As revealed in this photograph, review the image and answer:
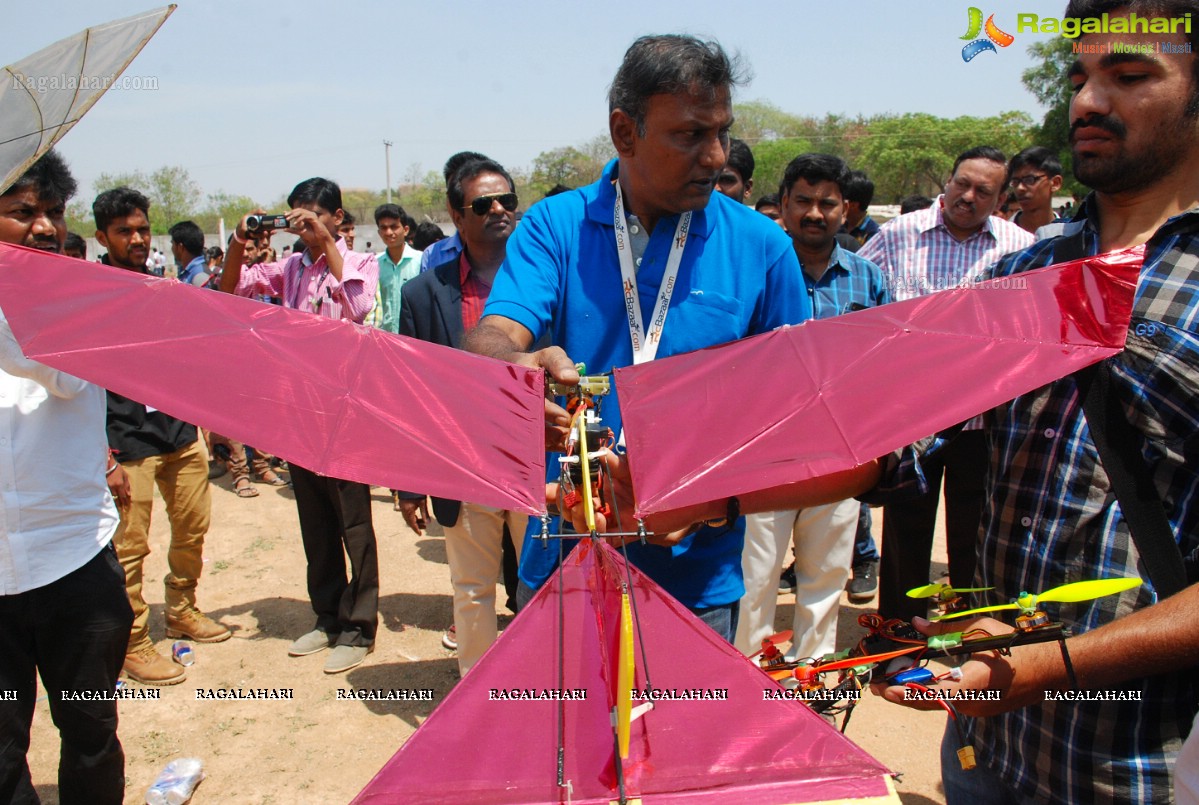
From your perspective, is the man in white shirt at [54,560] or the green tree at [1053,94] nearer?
the man in white shirt at [54,560]

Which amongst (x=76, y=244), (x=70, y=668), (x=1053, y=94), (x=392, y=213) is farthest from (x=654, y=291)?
(x=1053, y=94)

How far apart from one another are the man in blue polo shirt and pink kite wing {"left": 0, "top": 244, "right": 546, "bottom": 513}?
0.33m

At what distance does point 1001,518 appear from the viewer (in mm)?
1641

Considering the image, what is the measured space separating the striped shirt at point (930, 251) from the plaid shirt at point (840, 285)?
67 cm

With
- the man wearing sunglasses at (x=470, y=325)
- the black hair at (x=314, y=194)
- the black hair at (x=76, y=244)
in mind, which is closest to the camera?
the man wearing sunglasses at (x=470, y=325)

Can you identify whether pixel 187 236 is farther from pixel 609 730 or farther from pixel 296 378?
pixel 609 730

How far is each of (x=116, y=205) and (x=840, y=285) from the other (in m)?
3.86

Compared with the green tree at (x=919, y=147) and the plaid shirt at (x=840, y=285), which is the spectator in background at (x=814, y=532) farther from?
the green tree at (x=919, y=147)

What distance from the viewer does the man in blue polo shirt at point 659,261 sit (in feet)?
6.72

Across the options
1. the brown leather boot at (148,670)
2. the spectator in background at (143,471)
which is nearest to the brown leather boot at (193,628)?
the spectator in background at (143,471)

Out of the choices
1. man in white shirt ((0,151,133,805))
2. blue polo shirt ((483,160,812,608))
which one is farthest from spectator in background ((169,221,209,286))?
blue polo shirt ((483,160,812,608))

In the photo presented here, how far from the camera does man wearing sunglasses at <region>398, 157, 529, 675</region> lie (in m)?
3.80

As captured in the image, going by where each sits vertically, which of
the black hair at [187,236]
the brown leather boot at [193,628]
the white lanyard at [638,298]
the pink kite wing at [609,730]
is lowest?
the brown leather boot at [193,628]

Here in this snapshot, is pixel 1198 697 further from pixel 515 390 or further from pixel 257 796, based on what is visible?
pixel 257 796
